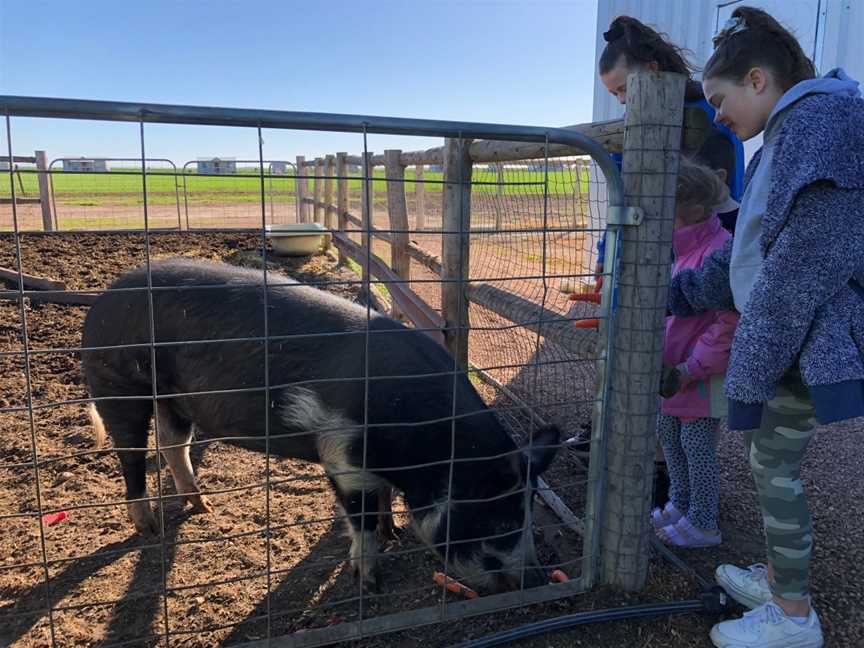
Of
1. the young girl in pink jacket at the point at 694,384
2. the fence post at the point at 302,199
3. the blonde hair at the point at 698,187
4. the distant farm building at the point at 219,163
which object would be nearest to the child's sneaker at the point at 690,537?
the young girl in pink jacket at the point at 694,384

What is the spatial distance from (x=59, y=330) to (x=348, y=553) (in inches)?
189

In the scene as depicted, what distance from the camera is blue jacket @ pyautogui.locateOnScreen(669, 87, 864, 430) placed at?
1875 mm

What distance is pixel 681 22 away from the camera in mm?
6641

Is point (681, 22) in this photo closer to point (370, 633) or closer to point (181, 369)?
point (181, 369)

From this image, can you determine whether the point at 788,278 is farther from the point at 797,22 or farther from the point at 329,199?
the point at 329,199

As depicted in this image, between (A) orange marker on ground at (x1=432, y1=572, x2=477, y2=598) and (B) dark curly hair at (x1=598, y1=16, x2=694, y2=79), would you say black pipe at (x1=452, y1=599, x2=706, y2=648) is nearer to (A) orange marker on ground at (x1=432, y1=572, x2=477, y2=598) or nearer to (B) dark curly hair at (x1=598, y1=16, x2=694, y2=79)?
(A) orange marker on ground at (x1=432, y1=572, x2=477, y2=598)

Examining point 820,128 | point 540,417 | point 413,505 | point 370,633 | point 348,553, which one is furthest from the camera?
point 540,417

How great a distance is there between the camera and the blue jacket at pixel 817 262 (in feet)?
6.15

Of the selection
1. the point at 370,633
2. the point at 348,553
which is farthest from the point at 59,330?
the point at 370,633

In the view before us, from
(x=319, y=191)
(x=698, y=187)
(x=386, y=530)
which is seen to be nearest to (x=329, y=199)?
(x=319, y=191)

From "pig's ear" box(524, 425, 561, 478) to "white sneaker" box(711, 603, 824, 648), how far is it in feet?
2.79

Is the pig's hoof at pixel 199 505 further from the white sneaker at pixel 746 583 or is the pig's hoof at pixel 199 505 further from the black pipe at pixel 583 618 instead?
the white sneaker at pixel 746 583

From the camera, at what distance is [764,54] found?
2100 mm

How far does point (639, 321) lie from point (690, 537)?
1213mm
